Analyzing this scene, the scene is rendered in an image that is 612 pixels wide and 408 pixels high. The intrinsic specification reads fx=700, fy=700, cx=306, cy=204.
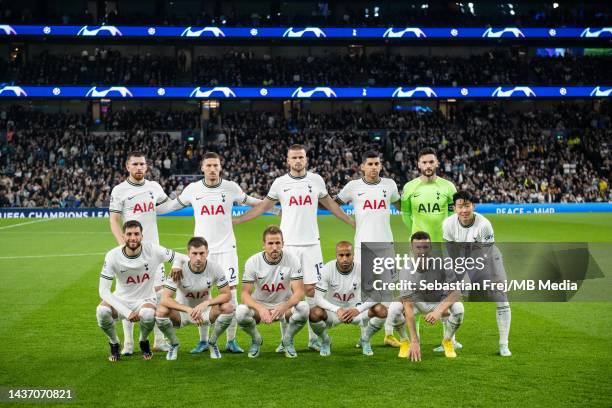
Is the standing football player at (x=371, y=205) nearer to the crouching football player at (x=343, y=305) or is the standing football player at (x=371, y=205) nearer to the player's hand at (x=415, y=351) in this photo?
the crouching football player at (x=343, y=305)

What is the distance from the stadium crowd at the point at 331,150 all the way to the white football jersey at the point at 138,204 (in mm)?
27294

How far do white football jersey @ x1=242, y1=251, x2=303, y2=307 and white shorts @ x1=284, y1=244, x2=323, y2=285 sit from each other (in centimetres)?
68

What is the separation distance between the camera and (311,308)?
8820 millimetres

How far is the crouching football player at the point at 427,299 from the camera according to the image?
332 inches

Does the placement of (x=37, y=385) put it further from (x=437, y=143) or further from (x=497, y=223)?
(x=437, y=143)

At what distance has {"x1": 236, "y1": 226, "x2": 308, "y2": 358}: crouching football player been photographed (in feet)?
28.0

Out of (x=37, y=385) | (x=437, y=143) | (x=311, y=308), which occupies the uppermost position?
(x=437, y=143)

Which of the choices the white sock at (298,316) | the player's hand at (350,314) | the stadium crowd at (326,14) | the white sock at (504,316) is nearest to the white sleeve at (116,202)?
the white sock at (298,316)

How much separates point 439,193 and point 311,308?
2.47 m

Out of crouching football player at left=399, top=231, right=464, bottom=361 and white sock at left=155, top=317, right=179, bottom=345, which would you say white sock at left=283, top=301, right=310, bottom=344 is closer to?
crouching football player at left=399, top=231, right=464, bottom=361

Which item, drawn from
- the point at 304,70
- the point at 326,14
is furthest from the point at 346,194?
the point at 326,14

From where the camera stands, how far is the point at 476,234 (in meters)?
8.74

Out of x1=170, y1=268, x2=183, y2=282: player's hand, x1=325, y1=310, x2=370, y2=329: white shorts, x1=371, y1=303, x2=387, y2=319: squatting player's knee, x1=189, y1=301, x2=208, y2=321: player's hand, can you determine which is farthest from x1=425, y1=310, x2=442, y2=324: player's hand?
x1=170, y1=268, x2=183, y2=282: player's hand

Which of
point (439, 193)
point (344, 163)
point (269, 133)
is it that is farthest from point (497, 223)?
point (439, 193)
